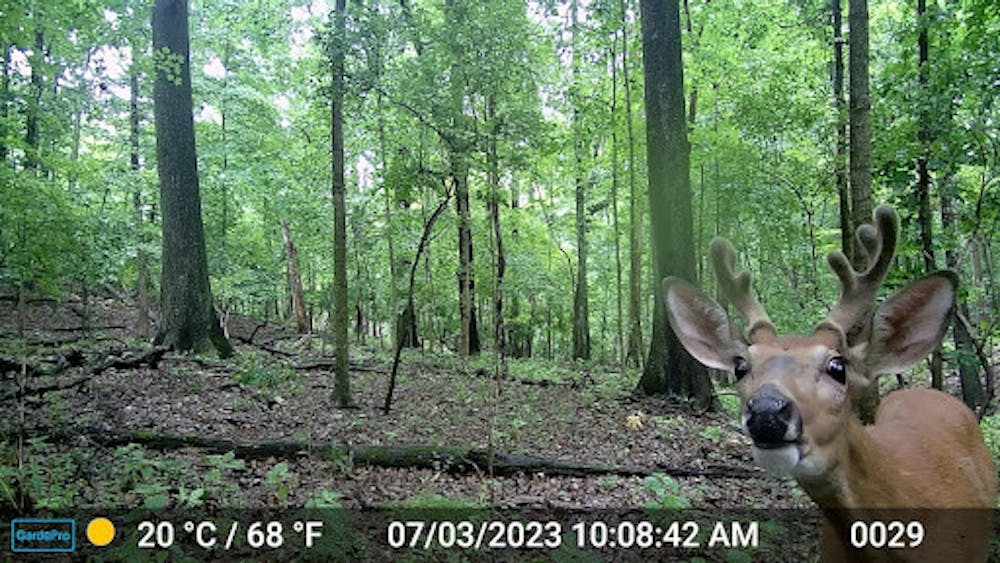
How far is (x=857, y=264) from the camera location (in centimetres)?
582

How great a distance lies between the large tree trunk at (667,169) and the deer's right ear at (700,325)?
21.0ft

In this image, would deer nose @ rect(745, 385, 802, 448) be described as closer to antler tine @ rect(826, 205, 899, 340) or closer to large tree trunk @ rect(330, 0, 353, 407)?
antler tine @ rect(826, 205, 899, 340)

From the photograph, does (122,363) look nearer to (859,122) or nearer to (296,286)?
(859,122)

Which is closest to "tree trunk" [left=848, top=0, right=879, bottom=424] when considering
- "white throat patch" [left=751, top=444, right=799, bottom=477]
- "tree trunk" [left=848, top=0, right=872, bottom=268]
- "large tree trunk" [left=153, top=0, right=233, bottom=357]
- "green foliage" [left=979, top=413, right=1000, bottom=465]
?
"tree trunk" [left=848, top=0, right=872, bottom=268]

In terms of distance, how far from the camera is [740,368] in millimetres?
2279

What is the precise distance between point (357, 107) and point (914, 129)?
274 inches

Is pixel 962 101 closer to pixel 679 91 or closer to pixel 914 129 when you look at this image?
pixel 914 129

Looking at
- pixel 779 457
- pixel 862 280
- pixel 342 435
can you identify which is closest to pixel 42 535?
pixel 342 435

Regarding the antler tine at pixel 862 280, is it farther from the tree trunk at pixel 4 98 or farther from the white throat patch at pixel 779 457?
the tree trunk at pixel 4 98

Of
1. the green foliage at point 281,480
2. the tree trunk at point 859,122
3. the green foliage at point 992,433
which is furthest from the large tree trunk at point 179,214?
the green foliage at point 992,433

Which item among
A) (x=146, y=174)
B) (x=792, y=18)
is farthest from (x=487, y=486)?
(x=146, y=174)

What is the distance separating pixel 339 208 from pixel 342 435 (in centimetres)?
288

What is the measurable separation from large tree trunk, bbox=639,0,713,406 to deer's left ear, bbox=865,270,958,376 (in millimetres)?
6470

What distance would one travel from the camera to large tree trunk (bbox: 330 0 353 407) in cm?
773
